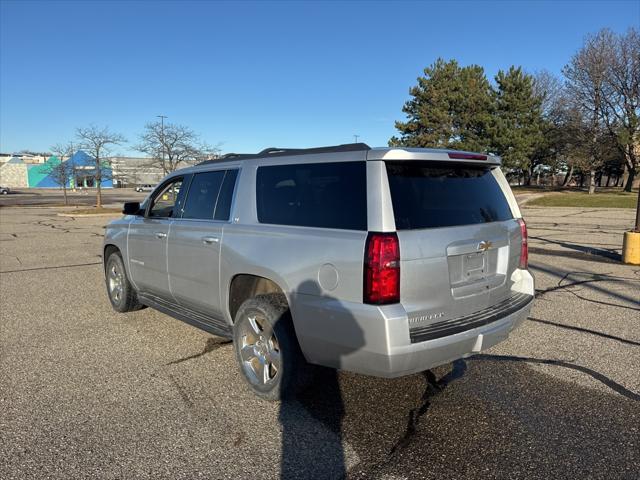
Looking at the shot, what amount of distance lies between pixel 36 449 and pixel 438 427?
8.47 feet

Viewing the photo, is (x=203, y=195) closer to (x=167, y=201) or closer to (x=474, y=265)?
(x=167, y=201)

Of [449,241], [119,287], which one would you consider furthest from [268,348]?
[119,287]

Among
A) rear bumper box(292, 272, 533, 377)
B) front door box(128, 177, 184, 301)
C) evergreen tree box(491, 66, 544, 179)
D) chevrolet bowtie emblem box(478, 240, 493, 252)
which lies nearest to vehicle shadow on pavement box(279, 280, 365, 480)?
rear bumper box(292, 272, 533, 377)

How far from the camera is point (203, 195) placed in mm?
4500

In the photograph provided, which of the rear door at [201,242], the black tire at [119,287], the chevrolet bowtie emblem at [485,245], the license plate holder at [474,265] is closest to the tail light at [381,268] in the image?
the license plate holder at [474,265]

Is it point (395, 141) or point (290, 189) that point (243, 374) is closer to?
point (290, 189)

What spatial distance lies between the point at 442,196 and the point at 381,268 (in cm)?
82

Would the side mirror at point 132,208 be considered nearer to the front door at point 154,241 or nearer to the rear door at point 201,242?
the front door at point 154,241

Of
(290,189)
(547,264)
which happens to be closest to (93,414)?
(290,189)

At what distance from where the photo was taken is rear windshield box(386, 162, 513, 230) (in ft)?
10.0

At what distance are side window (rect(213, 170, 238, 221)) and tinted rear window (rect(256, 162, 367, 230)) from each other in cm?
35

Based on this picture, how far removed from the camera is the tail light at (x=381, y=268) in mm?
2850

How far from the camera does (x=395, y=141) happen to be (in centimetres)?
4484

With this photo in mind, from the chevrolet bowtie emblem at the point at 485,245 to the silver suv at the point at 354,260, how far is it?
12 mm
